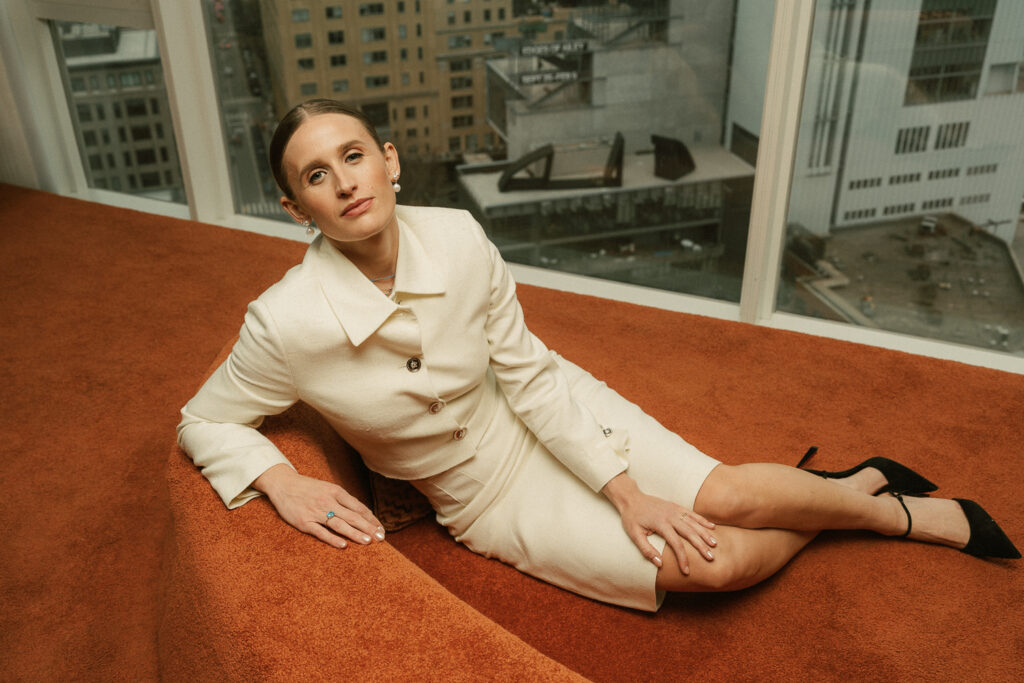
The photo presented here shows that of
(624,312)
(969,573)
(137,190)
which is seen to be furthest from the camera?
(137,190)

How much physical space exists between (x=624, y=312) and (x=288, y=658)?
Result: 176cm

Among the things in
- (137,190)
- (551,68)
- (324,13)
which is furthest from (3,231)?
(551,68)

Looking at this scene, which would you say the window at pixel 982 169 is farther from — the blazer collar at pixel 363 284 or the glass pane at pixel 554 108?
the blazer collar at pixel 363 284

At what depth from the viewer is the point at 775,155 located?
2.46 m

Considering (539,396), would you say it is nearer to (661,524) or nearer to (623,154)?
(661,524)

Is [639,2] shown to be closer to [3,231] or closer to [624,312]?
[624,312]

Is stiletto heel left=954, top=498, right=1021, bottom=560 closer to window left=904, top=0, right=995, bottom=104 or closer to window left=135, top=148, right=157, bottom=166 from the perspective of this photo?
window left=904, top=0, right=995, bottom=104

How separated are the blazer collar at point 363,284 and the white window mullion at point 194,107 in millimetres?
2181

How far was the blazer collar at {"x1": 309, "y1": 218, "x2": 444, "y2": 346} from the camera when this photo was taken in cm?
138

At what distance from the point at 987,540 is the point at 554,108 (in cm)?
197

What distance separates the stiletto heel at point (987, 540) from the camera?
163 centimetres

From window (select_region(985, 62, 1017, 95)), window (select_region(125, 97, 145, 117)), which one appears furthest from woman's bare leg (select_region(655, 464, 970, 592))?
window (select_region(125, 97, 145, 117))

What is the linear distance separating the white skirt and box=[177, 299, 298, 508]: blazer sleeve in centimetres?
34

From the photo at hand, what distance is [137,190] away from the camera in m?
3.96
